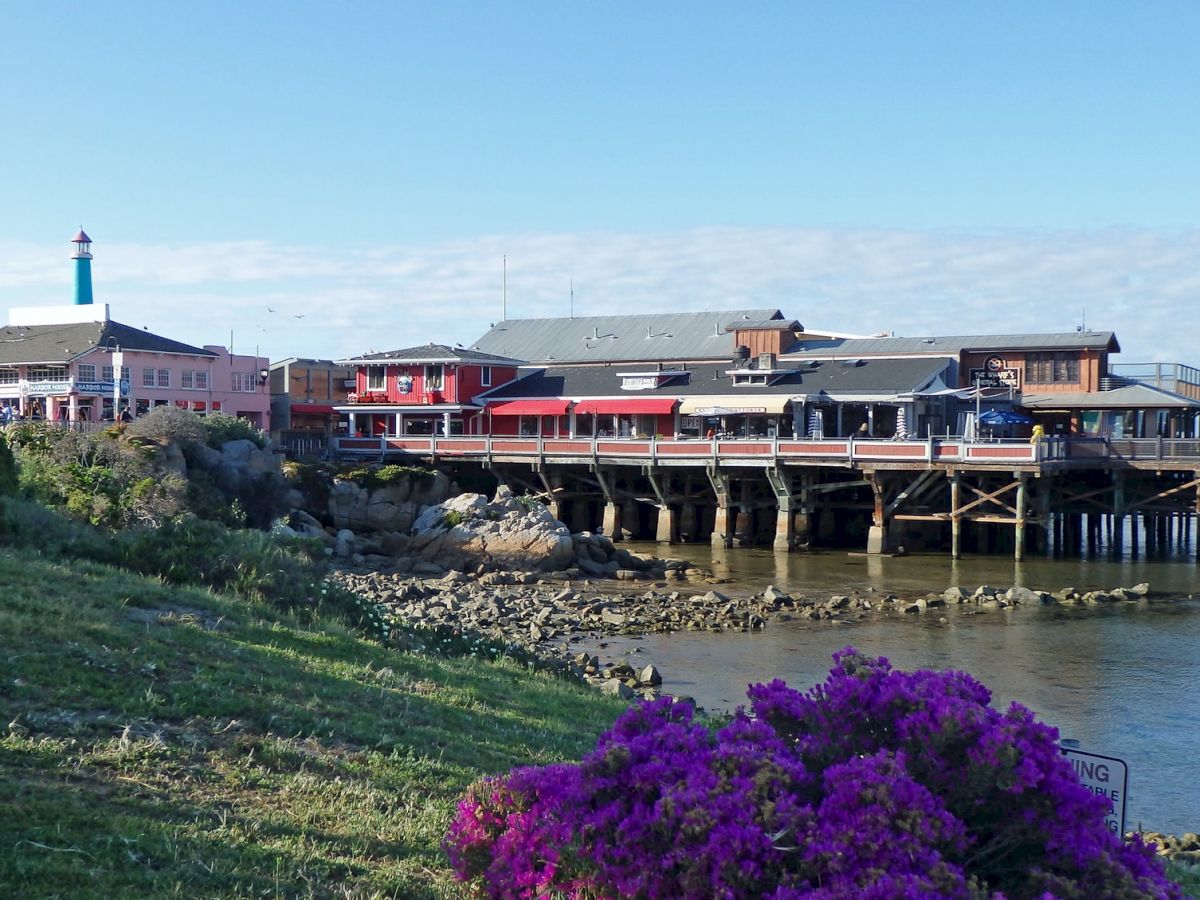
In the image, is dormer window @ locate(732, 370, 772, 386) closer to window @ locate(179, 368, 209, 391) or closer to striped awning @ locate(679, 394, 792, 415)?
striped awning @ locate(679, 394, 792, 415)

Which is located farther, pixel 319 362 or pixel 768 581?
pixel 319 362

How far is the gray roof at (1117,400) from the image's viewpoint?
1769 inches

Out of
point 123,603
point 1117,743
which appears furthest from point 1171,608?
point 123,603

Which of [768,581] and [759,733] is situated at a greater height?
[759,733]

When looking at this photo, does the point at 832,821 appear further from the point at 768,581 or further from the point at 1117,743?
the point at 768,581

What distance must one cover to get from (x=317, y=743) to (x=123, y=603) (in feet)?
14.6

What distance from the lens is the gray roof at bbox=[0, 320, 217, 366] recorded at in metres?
50.6

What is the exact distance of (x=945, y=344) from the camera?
5516 cm

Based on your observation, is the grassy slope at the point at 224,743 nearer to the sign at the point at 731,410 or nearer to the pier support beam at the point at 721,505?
the pier support beam at the point at 721,505

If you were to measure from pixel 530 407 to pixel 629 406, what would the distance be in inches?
190

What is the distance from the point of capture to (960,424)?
50.6 metres

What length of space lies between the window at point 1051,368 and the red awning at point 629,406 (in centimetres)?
1565

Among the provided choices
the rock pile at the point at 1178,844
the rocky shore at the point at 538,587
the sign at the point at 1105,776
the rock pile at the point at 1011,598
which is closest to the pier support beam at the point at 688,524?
the rocky shore at the point at 538,587

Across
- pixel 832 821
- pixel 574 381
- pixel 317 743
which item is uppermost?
pixel 574 381
